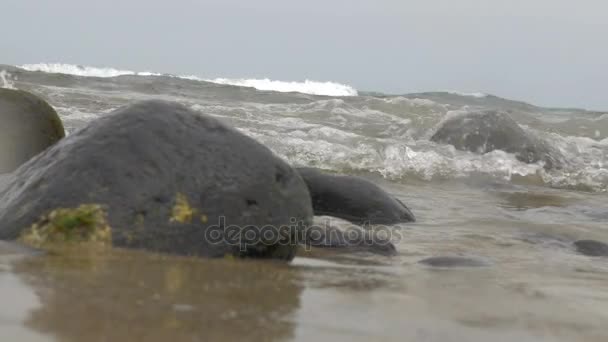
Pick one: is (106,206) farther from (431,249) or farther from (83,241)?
(431,249)

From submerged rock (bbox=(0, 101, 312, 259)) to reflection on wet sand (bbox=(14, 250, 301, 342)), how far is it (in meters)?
0.18

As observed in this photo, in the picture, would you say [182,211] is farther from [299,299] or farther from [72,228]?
[299,299]

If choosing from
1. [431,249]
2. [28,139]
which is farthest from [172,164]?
[28,139]

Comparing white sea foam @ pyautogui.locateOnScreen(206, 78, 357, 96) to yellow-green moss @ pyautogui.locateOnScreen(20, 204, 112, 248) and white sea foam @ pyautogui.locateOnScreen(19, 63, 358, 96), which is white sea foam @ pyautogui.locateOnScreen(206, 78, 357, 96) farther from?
yellow-green moss @ pyautogui.locateOnScreen(20, 204, 112, 248)

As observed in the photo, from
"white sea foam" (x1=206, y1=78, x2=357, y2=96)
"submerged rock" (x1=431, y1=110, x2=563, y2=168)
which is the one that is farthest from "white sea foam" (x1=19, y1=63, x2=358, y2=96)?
"submerged rock" (x1=431, y1=110, x2=563, y2=168)

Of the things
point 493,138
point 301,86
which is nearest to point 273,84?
point 301,86

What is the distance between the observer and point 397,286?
2252 mm

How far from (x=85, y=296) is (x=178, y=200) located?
900 mm

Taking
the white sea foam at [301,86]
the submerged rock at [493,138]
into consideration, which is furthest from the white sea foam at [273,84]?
the submerged rock at [493,138]

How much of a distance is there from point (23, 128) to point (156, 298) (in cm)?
327

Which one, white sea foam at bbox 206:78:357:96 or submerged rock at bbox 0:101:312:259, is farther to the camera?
white sea foam at bbox 206:78:357:96

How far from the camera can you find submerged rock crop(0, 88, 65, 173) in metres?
4.52

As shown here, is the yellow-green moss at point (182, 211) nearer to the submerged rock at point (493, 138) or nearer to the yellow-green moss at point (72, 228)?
the yellow-green moss at point (72, 228)

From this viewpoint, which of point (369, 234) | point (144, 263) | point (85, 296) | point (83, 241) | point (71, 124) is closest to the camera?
point (85, 296)
